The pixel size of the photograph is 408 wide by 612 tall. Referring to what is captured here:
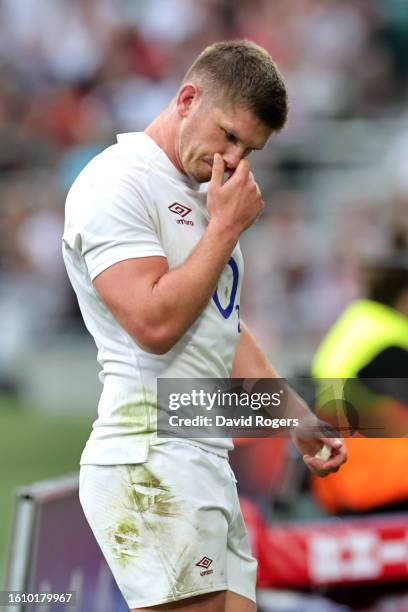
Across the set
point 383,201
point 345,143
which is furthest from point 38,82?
point 383,201

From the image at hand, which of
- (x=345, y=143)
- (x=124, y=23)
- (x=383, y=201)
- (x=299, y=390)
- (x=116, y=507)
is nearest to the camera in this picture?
(x=116, y=507)

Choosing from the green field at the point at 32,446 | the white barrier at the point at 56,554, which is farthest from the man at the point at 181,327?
the green field at the point at 32,446

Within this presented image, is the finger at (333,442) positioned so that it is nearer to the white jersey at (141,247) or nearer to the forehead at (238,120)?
the white jersey at (141,247)

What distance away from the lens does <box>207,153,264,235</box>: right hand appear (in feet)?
8.79

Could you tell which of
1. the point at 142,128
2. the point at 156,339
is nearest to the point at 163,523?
the point at 156,339

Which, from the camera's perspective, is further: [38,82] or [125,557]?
[38,82]

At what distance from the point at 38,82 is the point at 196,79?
10724 millimetres

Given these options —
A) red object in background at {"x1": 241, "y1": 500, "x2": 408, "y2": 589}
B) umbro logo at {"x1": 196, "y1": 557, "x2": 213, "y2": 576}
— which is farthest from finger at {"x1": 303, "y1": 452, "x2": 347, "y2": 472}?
red object in background at {"x1": 241, "y1": 500, "x2": 408, "y2": 589}

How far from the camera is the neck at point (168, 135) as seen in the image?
287 cm

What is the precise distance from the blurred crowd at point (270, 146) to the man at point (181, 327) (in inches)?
270

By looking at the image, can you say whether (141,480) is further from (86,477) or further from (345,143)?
(345,143)

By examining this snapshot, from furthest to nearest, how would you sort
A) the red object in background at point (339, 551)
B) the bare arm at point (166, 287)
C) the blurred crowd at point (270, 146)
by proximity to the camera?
the blurred crowd at point (270, 146), the red object in background at point (339, 551), the bare arm at point (166, 287)

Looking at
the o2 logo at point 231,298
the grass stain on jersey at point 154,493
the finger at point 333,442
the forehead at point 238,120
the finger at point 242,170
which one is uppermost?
the forehead at point 238,120

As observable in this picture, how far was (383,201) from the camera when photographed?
10578 mm
